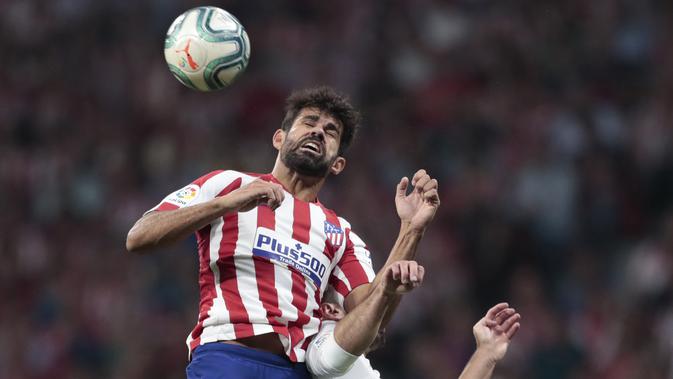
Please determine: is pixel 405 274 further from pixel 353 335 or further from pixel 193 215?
pixel 193 215

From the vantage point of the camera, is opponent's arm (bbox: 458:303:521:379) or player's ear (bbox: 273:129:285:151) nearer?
opponent's arm (bbox: 458:303:521:379)

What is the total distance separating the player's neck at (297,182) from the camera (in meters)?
6.47

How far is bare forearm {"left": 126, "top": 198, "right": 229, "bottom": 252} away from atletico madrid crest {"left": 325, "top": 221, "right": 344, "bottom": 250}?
0.88 m

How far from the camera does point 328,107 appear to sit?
6.60m

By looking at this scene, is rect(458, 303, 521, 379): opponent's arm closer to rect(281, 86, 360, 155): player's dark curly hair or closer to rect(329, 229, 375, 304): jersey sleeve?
rect(329, 229, 375, 304): jersey sleeve

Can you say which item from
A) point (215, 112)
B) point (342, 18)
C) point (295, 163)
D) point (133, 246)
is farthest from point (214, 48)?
point (342, 18)

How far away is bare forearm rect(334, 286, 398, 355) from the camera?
18.9ft

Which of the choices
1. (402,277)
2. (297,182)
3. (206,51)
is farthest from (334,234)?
(206,51)

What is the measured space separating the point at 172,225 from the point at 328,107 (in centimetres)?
134

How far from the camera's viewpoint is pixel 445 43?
512 inches

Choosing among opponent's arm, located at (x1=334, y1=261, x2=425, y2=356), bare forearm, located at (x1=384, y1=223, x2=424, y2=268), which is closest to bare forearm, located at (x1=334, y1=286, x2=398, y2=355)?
opponent's arm, located at (x1=334, y1=261, x2=425, y2=356)

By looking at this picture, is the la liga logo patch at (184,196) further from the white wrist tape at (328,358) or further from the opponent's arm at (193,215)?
the white wrist tape at (328,358)

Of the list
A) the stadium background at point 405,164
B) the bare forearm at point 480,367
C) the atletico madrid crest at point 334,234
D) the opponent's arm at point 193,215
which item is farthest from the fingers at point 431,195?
the stadium background at point 405,164

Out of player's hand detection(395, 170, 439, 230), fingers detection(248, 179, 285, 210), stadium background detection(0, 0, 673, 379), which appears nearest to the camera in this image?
fingers detection(248, 179, 285, 210)
